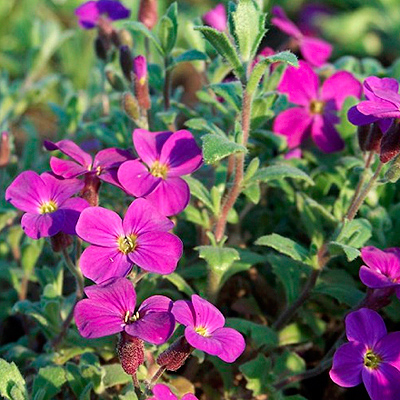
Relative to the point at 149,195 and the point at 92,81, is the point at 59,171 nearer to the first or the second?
the point at 149,195

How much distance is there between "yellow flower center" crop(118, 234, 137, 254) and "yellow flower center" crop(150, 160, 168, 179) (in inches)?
8.7

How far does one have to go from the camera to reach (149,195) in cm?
167

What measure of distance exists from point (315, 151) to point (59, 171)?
119 centimetres

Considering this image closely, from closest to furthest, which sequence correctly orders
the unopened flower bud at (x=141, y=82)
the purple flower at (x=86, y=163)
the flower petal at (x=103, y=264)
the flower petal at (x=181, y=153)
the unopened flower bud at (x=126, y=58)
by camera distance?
the flower petal at (x=103, y=264) → the purple flower at (x=86, y=163) → the flower petal at (x=181, y=153) → the unopened flower bud at (x=141, y=82) → the unopened flower bud at (x=126, y=58)

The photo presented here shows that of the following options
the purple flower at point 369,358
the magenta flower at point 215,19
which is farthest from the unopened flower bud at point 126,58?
the purple flower at point 369,358

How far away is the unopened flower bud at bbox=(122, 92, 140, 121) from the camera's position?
6.34 feet

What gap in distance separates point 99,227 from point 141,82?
0.58m

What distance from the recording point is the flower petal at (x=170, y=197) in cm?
166

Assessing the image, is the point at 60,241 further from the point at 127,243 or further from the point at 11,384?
the point at 11,384

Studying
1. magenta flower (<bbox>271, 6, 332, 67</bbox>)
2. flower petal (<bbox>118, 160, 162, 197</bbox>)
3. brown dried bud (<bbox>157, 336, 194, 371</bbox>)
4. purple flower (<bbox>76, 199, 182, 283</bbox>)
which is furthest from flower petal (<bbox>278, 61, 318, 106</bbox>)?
brown dried bud (<bbox>157, 336, 194, 371</bbox>)

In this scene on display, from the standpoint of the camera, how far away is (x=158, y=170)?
1763mm

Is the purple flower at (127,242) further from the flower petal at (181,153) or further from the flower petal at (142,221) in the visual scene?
the flower petal at (181,153)

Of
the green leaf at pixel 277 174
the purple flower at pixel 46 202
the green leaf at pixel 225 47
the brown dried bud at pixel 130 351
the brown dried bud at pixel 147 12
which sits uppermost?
the green leaf at pixel 225 47

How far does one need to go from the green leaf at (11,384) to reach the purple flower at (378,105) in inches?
38.9
